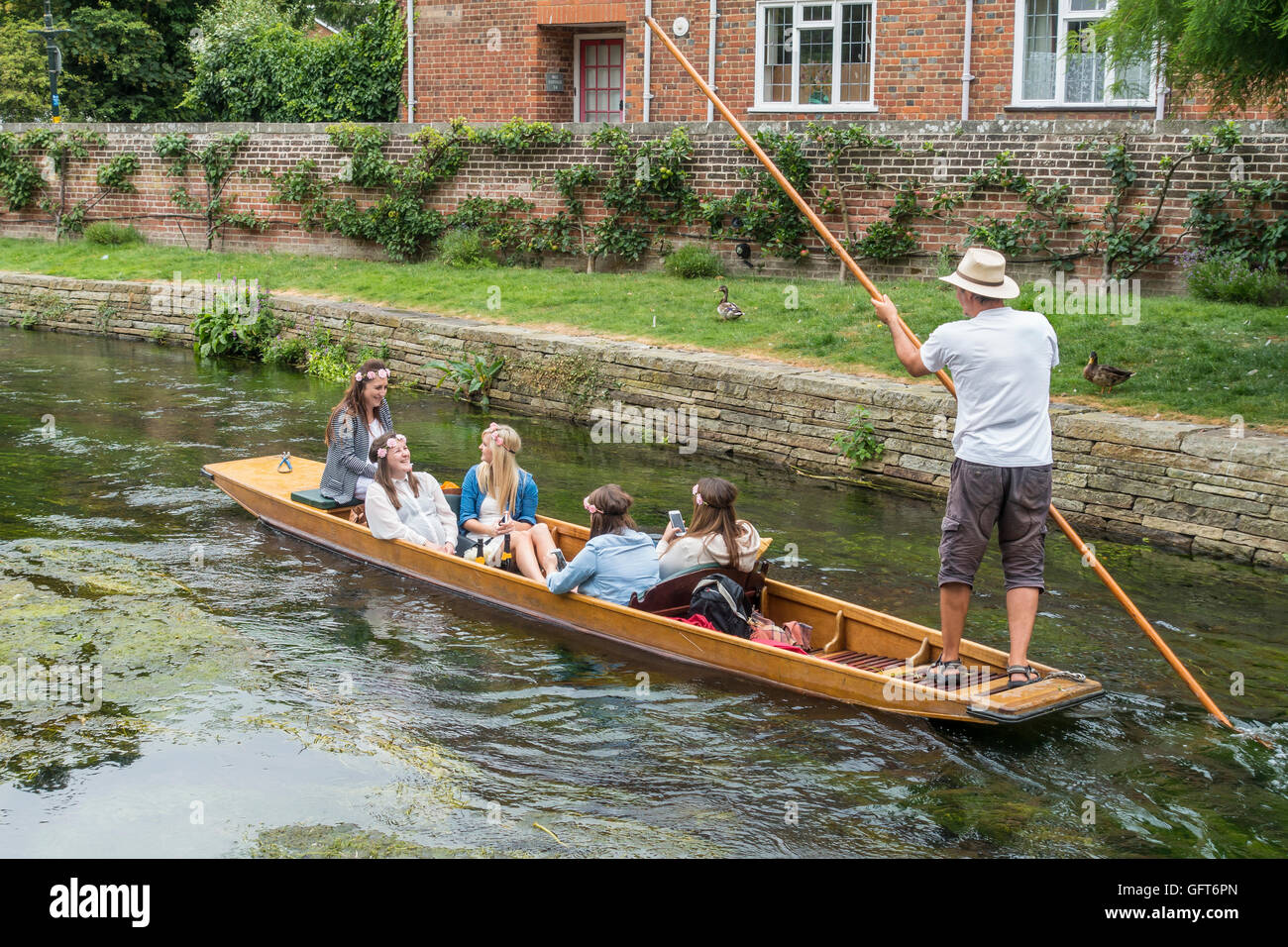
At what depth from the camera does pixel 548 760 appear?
583 centimetres

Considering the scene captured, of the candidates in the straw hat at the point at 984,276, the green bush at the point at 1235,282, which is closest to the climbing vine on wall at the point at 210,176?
the green bush at the point at 1235,282

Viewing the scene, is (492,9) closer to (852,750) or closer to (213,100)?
(213,100)

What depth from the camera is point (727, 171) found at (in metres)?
16.7

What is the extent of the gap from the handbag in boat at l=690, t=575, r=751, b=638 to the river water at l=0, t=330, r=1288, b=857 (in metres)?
0.30

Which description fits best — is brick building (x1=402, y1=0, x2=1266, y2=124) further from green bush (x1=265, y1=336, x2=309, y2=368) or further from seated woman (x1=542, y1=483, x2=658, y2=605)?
seated woman (x1=542, y1=483, x2=658, y2=605)

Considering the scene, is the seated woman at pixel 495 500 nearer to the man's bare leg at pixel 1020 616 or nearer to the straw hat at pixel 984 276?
the man's bare leg at pixel 1020 616

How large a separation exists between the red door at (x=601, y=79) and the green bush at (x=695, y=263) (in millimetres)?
5662

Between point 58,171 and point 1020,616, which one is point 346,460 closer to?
point 1020,616

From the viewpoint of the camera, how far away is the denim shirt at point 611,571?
23.5ft

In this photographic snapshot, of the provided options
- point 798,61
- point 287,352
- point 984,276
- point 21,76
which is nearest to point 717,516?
point 984,276

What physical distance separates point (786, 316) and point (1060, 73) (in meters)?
6.24

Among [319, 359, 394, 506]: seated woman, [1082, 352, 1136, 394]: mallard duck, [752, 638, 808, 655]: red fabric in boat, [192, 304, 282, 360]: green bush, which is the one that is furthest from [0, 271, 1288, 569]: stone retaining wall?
[319, 359, 394, 506]: seated woman

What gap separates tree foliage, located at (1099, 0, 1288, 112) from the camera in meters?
8.72
